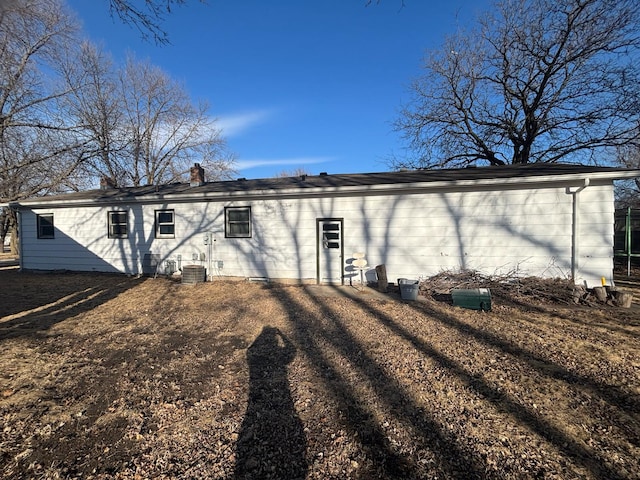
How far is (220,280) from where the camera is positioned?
10.1m

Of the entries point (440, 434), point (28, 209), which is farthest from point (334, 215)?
point (28, 209)

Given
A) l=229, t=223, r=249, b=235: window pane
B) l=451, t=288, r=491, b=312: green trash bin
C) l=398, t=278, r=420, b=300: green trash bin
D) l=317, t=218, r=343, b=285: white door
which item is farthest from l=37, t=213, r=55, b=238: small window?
l=451, t=288, r=491, b=312: green trash bin

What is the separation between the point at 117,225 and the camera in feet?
36.9

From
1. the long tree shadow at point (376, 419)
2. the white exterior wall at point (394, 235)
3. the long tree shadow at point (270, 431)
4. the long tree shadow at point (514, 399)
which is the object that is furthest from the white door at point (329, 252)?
the long tree shadow at point (270, 431)

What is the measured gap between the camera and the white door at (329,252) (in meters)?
9.23

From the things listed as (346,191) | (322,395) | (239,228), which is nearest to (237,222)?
(239,228)

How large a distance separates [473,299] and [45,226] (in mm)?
15004

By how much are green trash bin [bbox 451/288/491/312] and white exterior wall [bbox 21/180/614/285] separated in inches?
76.3

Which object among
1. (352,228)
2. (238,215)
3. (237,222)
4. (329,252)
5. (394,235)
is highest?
(238,215)

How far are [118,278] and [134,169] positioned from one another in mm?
17213

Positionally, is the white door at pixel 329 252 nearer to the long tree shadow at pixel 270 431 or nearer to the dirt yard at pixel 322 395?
the dirt yard at pixel 322 395

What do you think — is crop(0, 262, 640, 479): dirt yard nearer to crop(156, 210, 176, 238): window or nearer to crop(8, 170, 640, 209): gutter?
crop(8, 170, 640, 209): gutter

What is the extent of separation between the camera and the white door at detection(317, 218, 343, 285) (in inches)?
364

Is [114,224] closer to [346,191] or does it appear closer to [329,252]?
[329,252]
